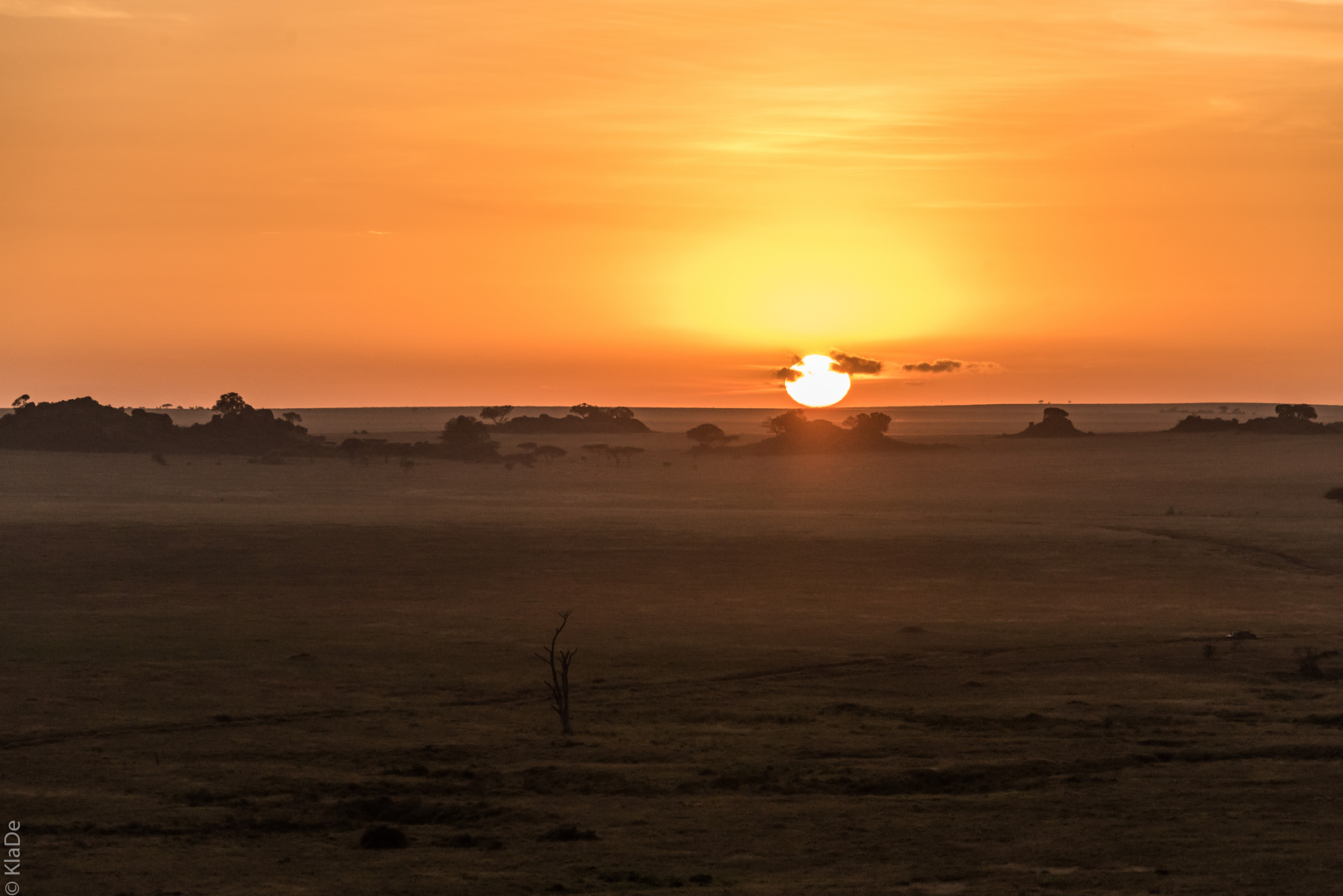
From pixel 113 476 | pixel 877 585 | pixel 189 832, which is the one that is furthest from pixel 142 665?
pixel 113 476

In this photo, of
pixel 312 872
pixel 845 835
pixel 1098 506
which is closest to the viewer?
pixel 312 872

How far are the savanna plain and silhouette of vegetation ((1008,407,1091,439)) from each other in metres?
61.8

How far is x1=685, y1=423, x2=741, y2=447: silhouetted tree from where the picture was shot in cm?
12082

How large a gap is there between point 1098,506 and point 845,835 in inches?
2130

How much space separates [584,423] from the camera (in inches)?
6004

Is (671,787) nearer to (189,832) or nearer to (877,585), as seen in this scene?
(189,832)

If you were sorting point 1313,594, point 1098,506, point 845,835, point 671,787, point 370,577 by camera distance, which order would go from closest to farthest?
1. point 845,835
2. point 671,787
3. point 1313,594
4. point 370,577
5. point 1098,506

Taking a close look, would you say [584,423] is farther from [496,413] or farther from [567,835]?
[567,835]

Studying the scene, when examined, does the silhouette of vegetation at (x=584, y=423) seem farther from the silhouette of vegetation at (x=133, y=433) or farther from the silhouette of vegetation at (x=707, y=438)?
the silhouette of vegetation at (x=133, y=433)

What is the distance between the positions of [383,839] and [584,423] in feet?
451

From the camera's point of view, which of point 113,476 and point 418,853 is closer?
point 418,853

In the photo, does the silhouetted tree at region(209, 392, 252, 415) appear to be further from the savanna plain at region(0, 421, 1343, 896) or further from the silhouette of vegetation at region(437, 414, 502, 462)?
the savanna plain at region(0, 421, 1343, 896)

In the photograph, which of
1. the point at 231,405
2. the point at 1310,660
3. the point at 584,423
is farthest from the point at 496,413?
the point at 1310,660

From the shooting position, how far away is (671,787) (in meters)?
17.8
